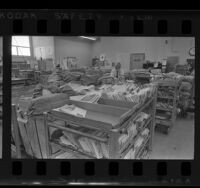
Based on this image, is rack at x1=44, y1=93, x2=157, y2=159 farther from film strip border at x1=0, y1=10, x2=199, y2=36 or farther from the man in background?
film strip border at x1=0, y1=10, x2=199, y2=36

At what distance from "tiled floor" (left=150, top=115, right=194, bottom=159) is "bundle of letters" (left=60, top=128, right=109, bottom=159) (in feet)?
0.83

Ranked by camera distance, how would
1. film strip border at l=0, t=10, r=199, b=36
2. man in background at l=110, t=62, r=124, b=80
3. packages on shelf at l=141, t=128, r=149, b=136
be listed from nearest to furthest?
film strip border at l=0, t=10, r=199, b=36 < man in background at l=110, t=62, r=124, b=80 < packages on shelf at l=141, t=128, r=149, b=136

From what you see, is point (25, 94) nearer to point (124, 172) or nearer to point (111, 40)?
point (111, 40)

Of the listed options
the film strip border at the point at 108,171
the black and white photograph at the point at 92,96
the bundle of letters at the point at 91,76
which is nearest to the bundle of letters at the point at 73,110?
the black and white photograph at the point at 92,96

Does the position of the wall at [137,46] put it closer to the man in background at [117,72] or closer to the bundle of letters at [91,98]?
the man in background at [117,72]

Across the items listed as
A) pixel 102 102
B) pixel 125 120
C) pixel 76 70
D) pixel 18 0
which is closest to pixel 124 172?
pixel 125 120

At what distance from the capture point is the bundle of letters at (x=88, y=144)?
37.7 inches

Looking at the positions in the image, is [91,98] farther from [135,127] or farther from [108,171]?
[108,171]

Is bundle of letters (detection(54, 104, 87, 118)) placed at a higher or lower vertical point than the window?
lower

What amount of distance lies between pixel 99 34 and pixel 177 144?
730 mm

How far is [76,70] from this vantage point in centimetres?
101

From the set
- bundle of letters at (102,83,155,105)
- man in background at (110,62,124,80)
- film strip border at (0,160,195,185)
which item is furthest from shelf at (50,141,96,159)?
man in background at (110,62,124,80)

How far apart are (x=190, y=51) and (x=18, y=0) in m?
0.78

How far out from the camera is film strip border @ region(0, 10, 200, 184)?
79 centimetres
